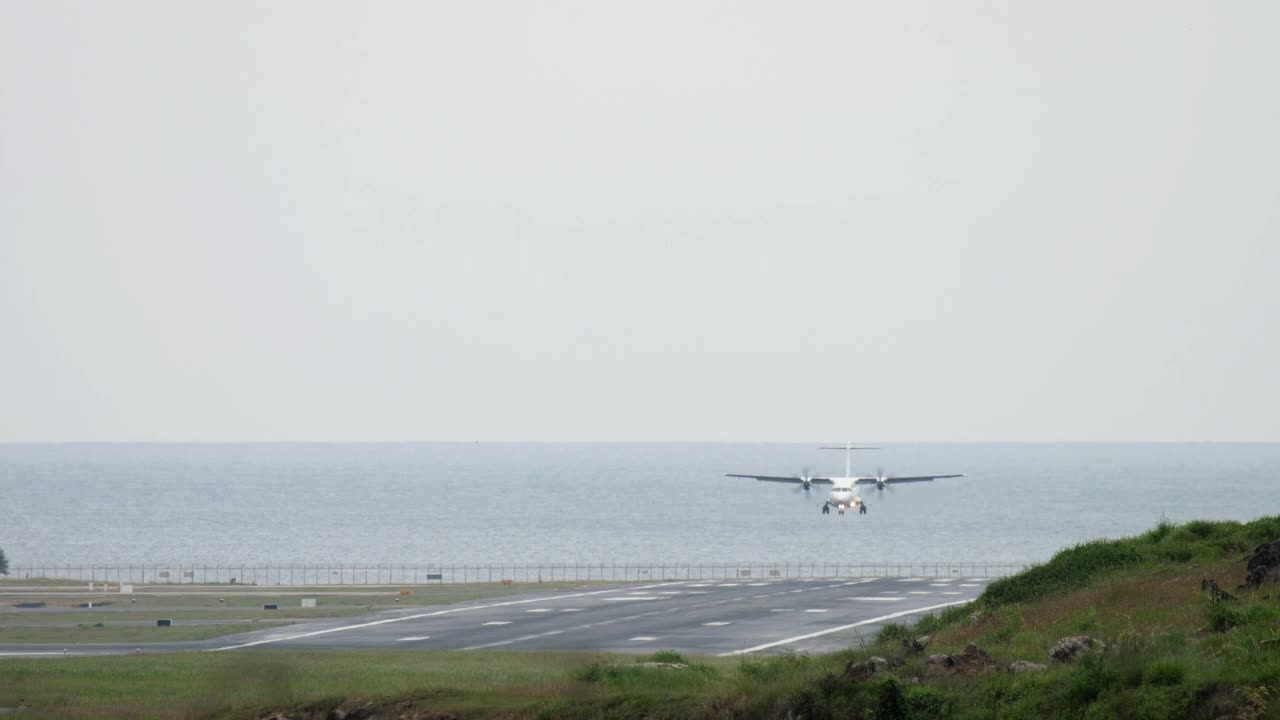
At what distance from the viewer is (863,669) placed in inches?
1513

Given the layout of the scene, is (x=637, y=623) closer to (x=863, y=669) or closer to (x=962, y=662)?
(x=863, y=669)

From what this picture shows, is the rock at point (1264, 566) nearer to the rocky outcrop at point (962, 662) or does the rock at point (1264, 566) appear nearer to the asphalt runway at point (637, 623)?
the rocky outcrop at point (962, 662)

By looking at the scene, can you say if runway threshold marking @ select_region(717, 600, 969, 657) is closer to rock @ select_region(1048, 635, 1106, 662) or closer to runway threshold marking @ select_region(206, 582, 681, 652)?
rock @ select_region(1048, 635, 1106, 662)

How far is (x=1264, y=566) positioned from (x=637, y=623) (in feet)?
141

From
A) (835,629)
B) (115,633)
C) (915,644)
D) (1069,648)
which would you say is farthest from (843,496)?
(1069,648)

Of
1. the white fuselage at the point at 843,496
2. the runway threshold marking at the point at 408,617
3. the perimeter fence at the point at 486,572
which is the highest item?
the white fuselage at the point at 843,496

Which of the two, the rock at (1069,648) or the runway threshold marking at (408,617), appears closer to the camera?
the rock at (1069,648)

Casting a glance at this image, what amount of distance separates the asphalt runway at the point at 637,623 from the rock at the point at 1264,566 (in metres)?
23.8

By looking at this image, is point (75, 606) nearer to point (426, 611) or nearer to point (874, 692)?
point (426, 611)

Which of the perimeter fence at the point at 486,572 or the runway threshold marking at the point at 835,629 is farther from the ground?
the runway threshold marking at the point at 835,629

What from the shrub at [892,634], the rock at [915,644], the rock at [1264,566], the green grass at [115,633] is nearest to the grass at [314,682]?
the shrub at [892,634]

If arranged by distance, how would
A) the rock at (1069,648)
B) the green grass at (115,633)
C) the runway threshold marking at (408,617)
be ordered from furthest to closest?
the green grass at (115,633) → the runway threshold marking at (408,617) → the rock at (1069,648)

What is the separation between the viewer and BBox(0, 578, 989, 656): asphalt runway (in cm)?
6994

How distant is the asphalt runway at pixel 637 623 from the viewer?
6994 cm
